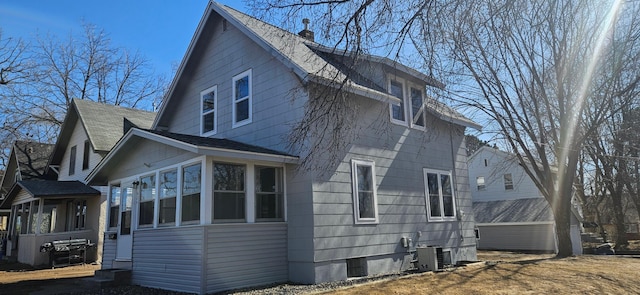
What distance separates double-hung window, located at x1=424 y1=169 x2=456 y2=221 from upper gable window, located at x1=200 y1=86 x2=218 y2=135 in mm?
6425

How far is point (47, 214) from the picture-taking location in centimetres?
2042

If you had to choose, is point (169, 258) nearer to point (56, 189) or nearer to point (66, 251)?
point (66, 251)

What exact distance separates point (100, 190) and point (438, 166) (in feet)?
44.2

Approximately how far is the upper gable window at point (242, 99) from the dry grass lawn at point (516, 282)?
545 cm

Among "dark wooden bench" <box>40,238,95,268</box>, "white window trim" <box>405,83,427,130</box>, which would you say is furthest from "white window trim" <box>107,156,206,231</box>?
"dark wooden bench" <box>40,238,95,268</box>

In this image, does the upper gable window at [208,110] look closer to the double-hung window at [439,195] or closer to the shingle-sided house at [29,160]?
the double-hung window at [439,195]

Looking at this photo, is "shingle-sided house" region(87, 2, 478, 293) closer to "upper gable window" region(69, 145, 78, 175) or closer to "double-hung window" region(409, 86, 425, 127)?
"double-hung window" region(409, 86, 425, 127)

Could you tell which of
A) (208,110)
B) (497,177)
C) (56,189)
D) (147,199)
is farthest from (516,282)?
(497,177)

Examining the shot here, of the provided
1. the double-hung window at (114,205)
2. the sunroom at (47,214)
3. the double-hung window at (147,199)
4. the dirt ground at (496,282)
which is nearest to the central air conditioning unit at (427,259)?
the dirt ground at (496,282)

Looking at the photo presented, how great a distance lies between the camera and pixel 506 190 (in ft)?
88.3

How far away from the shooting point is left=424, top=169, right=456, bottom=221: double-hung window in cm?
1281

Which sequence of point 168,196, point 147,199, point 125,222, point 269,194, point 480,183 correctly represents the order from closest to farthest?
point 269,194 → point 168,196 → point 147,199 → point 125,222 → point 480,183

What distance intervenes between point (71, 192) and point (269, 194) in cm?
1149

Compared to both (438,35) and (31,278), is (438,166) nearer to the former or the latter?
(438,35)
